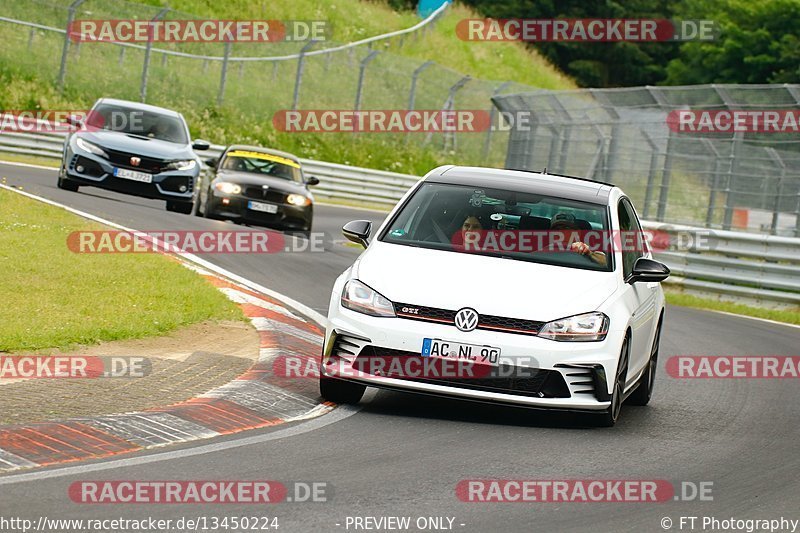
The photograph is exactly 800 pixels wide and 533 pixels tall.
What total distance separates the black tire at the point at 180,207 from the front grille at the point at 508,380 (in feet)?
49.2

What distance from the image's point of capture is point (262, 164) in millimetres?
24281

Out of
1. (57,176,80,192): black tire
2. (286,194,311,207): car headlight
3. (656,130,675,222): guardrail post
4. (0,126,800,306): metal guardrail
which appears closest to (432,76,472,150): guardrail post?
(656,130,675,222): guardrail post

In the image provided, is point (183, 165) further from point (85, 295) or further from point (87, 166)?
point (85, 295)

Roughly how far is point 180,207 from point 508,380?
15.6 metres

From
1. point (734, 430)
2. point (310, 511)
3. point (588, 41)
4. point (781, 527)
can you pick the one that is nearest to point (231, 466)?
point (310, 511)

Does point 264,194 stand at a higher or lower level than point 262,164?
lower

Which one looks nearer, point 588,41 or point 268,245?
point 268,245

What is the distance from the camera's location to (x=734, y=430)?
952cm

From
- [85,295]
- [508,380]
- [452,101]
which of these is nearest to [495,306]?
[508,380]

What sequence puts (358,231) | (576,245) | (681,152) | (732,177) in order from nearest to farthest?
(576,245) < (358,231) < (732,177) < (681,152)

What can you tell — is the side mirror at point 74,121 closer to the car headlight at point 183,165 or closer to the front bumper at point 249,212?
the car headlight at point 183,165

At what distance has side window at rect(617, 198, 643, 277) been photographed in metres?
9.80

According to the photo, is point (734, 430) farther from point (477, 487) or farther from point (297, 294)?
point (297, 294)

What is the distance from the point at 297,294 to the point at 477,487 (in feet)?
26.6
